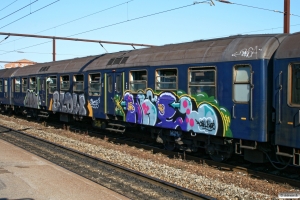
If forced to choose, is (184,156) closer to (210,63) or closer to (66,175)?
(210,63)

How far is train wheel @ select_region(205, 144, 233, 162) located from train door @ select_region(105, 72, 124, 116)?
488cm

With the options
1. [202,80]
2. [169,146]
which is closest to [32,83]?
[169,146]

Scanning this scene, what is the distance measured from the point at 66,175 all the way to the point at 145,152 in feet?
14.0

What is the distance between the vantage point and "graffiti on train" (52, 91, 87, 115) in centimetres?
1761

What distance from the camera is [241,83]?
9469 mm

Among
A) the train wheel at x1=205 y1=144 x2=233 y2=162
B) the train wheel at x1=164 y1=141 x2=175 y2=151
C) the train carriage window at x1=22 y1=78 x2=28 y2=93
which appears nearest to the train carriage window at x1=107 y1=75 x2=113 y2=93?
the train wheel at x1=164 y1=141 x2=175 y2=151

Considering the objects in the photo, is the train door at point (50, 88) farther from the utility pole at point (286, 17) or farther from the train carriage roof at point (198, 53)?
the utility pole at point (286, 17)

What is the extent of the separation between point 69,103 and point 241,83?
11534 millimetres

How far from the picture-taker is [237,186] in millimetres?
8383

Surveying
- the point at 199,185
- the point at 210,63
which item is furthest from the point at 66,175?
the point at 210,63

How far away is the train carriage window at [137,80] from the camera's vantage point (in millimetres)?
13109

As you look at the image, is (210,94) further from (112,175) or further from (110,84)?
(110,84)

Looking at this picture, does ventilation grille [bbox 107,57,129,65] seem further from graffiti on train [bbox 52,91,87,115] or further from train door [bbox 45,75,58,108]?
train door [bbox 45,75,58,108]

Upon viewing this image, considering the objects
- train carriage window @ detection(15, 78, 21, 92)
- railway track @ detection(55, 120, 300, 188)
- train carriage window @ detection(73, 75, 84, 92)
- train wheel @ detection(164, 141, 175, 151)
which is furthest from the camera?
train carriage window @ detection(15, 78, 21, 92)
